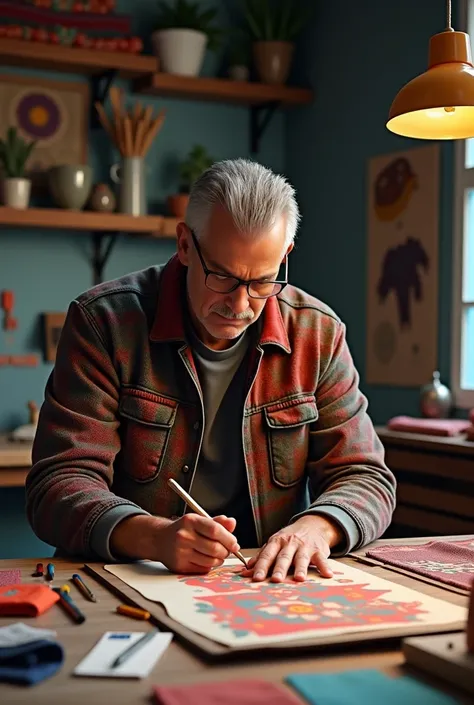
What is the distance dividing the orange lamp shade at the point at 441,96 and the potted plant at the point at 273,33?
2694 mm

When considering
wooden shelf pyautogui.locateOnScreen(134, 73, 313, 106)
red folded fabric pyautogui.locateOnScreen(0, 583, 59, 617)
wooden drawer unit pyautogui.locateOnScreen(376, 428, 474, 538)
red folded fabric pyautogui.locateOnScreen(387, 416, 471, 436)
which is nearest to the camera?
red folded fabric pyautogui.locateOnScreen(0, 583, 59, 617)

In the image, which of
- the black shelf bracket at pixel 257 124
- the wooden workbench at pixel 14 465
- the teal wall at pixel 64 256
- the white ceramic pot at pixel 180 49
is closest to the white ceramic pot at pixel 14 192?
the teal wall at pixel 64 256

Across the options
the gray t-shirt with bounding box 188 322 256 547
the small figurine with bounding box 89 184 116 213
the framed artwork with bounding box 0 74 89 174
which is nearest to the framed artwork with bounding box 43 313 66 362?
the small figurine with bounding box 89 184 116 213

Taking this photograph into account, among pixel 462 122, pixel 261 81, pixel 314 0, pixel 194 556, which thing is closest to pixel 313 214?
pixel 261 81

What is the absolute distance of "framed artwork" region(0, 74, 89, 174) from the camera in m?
4.38

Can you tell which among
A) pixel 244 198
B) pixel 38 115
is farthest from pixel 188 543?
pixel 38 115

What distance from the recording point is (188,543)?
5.18ft

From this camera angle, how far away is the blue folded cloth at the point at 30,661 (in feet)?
3.58

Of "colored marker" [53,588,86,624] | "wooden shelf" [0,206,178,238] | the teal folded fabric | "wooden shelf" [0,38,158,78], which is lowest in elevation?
"colored marker" [53,588,86,624]

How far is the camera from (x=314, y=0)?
15.7 ft

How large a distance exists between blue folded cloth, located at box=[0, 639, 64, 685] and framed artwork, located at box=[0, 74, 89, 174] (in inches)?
139

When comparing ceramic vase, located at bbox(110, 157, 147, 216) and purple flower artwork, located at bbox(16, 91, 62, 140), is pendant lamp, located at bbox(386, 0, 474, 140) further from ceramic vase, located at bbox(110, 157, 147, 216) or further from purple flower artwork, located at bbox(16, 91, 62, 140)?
purple flower artwork, located at bbox(16, 91, 62, 140)

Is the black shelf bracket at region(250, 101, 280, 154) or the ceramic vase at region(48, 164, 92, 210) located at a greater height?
the black shelf bracket at region(250, 101, 280, 154)

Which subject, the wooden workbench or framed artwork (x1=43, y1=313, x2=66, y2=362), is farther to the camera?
framed artwork (x1=43, y1=313, x2=66, y2=362)
